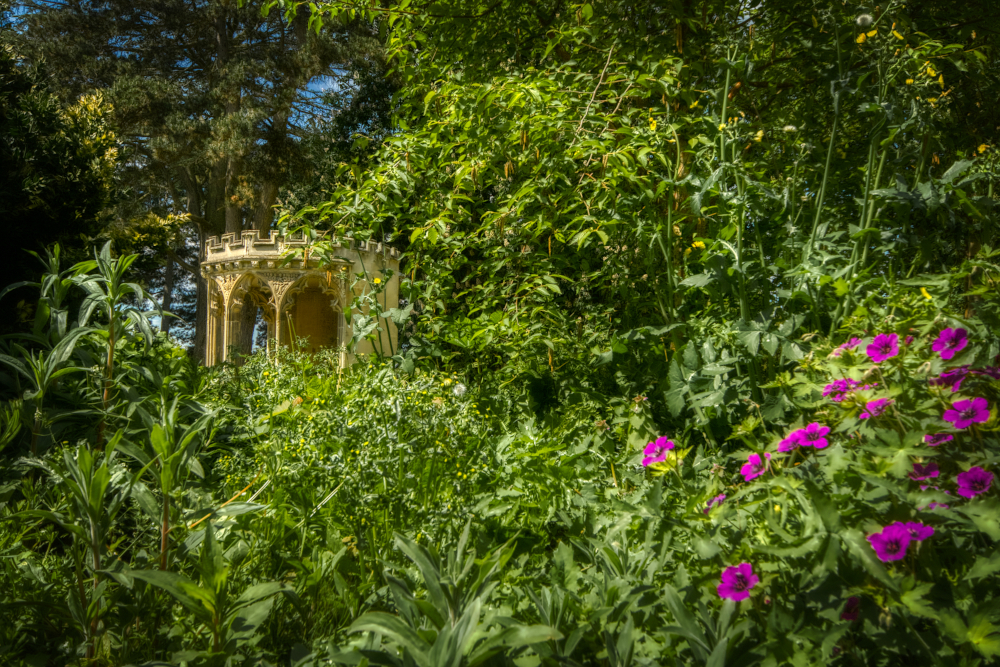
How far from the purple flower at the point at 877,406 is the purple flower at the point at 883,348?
0.11 meters

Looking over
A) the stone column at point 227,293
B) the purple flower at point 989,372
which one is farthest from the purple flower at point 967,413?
the stone column at point 227,293

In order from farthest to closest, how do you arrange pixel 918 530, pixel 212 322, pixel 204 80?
pixel 204 80
pixel 212 322
pixel 918 530

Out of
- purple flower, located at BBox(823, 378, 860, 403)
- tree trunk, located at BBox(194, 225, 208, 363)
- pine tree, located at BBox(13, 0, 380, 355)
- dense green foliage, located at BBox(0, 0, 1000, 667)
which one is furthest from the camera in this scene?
tree trunk, located at BBox(194, 225, 208, 363)

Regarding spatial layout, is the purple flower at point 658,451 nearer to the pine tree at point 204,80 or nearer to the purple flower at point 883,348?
the purple flower at point 883,348

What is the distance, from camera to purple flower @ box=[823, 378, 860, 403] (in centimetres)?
151

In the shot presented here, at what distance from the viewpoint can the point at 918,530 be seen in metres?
1.20

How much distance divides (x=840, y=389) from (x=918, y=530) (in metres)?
0.42

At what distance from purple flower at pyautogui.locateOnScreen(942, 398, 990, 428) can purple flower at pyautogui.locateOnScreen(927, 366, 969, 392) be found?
87 mm

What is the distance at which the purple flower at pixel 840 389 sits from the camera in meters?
1.51

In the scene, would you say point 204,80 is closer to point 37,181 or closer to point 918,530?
point 37,181

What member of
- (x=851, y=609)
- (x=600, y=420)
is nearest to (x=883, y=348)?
(x=851, y=609)

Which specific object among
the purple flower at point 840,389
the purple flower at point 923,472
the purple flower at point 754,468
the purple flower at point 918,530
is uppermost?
the purple flower at point 840,389

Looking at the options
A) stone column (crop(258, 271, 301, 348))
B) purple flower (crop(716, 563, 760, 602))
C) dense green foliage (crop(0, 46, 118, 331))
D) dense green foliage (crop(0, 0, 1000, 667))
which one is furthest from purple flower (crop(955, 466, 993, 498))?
stone column (crop(258, 271, 301, 348))

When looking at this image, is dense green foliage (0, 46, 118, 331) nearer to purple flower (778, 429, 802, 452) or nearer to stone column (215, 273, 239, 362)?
purple flower (778, 429, 802, 452)
